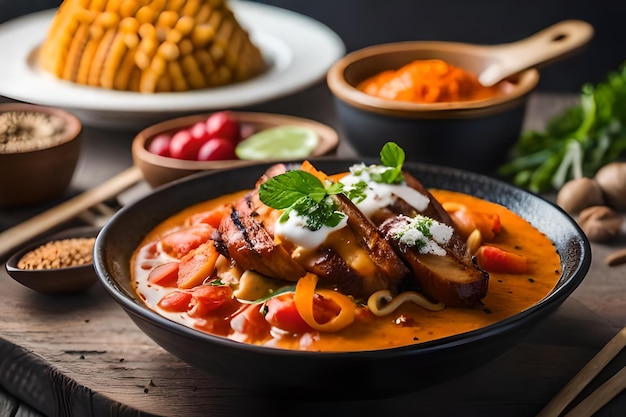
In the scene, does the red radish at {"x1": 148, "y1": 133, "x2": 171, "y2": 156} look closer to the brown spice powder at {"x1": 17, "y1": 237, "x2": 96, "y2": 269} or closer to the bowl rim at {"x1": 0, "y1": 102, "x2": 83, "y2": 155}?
the bowl rim at {"x1": 0, "y1": 102, "x2": 83, "y2": 155}

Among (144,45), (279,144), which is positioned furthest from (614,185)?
(144,45)

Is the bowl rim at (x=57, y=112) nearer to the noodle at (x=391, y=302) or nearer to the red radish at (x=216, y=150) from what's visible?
the red radish at (x=216, y=150)

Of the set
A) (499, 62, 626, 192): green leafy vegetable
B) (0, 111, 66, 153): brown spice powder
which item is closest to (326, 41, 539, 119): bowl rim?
(499, 62, 626, 192): green leafy vegetable

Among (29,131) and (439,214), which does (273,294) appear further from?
(29,131)

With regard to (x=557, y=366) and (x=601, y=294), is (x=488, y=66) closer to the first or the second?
(x=601, y=294)

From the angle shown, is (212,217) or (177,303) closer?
(177,303)

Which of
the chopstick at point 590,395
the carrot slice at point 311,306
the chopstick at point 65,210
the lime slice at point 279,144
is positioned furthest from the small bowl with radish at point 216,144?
the chopstick at point 590,395
